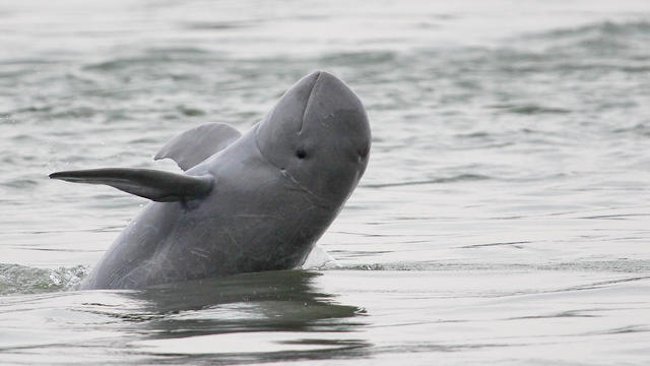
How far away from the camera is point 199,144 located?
991 cm

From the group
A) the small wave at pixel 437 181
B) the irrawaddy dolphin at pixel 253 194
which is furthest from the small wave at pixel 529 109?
the irrawaddy dolphin at pixel 253 194

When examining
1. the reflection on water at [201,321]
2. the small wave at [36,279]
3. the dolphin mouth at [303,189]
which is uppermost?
the dolphin mouth at [303,189]

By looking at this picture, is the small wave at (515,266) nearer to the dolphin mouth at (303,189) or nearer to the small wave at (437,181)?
the dolphin mouth at (303,189)

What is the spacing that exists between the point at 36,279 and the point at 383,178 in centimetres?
533

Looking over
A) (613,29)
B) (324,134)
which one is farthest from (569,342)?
(613,29)

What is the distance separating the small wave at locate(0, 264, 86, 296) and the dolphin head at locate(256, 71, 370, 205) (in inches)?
71.8

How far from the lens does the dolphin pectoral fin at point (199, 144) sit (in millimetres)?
9836

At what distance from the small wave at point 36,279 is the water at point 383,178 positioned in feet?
0.09

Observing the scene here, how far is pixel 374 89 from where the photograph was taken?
21359 mm

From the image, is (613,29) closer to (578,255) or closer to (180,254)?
(578,255)

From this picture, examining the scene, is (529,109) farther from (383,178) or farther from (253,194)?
(253,194)

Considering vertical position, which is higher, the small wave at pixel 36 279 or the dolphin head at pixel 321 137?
the dolphin head at pixel 321 137

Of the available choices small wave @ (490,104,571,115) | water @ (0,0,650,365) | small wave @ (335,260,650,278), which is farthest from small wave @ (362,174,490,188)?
small wave @ (335,260,650,278)

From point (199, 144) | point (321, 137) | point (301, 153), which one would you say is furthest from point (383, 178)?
point (321, 137)
